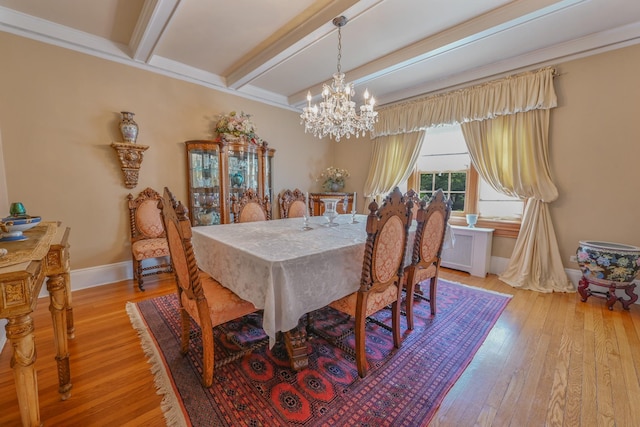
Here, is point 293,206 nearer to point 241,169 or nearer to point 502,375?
point 241,169

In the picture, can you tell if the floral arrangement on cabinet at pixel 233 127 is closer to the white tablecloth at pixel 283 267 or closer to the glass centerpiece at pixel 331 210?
the glass centerpiece at pixel 331 210

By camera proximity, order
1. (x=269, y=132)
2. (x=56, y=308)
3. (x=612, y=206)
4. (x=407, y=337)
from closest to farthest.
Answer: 1. (x=56, y=308)
2. (x=407, y=337)
3. (x=612, y=206)
4. (x=269, y=132)

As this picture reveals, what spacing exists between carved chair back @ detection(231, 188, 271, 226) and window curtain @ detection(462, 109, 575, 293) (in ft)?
10.1

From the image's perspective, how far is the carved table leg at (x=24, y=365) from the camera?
0.97 meters

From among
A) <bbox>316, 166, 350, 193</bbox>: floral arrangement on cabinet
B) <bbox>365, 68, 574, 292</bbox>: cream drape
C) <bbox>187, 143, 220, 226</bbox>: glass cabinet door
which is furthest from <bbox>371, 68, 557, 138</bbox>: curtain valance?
<bbox>187, 143, 220, 226</bbox>: glass cabinet door

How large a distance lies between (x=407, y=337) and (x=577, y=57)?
139 inches

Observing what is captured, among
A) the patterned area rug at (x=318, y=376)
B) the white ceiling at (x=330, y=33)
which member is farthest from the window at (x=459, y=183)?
the patterned area rug at (x=318, y=376)

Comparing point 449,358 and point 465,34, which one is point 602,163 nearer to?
point 465,34

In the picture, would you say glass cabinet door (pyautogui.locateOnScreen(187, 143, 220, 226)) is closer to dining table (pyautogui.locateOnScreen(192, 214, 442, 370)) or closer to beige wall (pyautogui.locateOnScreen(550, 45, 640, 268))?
dining table (pyautogui.locateOnScreen(192, 214, 442, 370))

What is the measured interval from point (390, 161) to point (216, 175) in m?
2.85

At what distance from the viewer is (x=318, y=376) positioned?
1.60 meters

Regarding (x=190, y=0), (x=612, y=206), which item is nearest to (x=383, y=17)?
(x=190, y=0)

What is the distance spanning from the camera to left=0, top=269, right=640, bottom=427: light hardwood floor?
1321 mm

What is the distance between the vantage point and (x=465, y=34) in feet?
7.95
